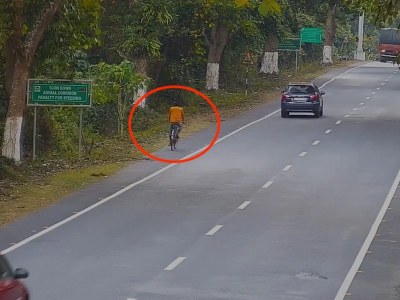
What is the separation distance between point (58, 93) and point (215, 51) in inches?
920

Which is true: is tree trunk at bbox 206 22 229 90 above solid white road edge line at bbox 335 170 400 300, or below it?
above

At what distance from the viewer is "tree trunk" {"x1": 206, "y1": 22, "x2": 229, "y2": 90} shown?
5156 cm

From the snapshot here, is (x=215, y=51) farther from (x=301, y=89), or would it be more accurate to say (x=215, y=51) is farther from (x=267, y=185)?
(x=267, y=185)

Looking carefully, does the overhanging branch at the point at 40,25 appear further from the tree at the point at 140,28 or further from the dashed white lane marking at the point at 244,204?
the tree at the point at 140,28

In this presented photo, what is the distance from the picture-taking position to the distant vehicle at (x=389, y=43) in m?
A: 83.5

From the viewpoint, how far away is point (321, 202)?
23.3 m

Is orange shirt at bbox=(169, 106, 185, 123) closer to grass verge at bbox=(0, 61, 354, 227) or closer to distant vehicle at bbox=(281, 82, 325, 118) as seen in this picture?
grass verge at bbox=(0, 61, 354, 227)

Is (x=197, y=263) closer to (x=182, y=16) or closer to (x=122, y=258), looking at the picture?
(x=122, y=258)

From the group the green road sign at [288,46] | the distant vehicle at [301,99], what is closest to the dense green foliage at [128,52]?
the green road sign at [288,46]

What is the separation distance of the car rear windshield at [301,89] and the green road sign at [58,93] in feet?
48.7

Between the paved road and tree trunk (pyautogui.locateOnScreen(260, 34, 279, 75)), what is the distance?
29142mm

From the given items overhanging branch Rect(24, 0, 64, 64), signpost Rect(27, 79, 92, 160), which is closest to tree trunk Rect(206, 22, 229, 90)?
signpost Rect(27, 79, 92, 160)

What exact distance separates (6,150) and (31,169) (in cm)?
87

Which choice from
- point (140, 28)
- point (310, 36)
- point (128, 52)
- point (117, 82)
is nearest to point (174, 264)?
point (117, 82)
